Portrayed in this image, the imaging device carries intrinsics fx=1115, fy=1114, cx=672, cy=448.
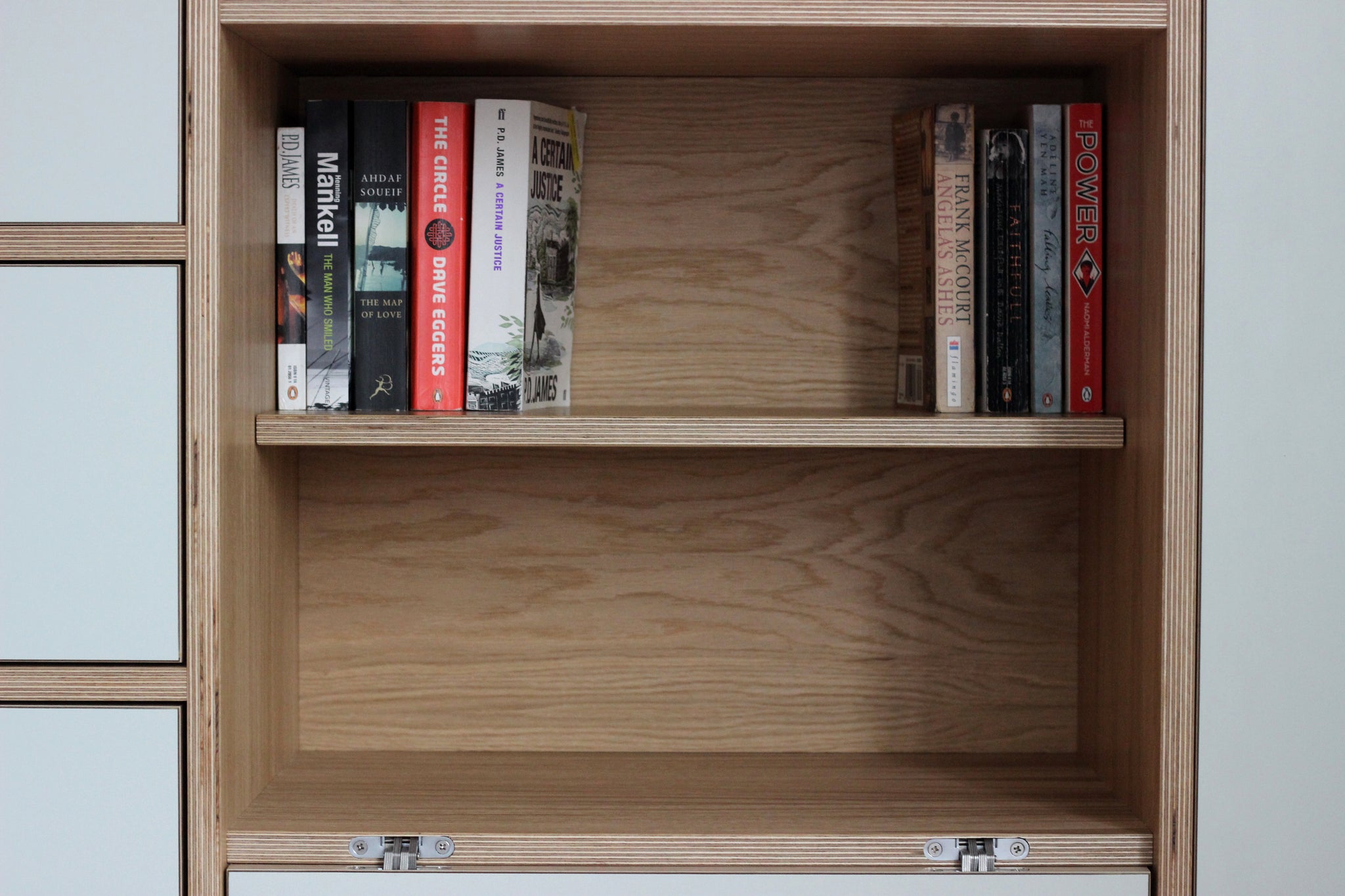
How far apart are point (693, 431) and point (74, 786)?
0.69 meters

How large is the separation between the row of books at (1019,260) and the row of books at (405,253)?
0.46 metres

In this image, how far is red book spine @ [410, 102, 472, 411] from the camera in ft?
3.91

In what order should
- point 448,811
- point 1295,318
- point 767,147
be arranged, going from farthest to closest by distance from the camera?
point 767,147 → point 448,811 → point 1295,318

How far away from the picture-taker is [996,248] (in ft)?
3.91

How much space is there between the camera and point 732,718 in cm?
138

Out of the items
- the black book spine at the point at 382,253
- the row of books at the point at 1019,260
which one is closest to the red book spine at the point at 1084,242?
the row of books at the point at 1019,260

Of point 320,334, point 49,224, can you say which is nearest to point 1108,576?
point 320,334

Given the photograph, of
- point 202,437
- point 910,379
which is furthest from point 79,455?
point 910,379

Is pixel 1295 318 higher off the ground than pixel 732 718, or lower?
higher

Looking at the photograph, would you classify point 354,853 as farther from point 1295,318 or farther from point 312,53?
point 1295,318

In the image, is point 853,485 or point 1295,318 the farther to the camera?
point 853,485

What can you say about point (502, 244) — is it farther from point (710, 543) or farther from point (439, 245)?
point (710, 543)

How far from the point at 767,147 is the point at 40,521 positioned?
891 millimetres

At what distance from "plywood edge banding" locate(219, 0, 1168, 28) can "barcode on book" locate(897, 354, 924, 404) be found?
363 millimetres
